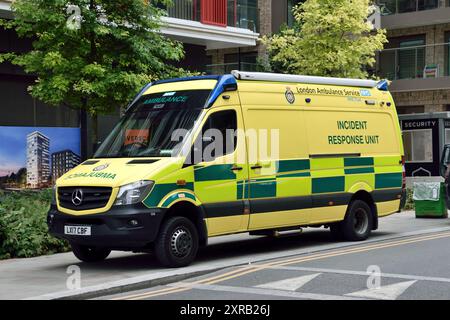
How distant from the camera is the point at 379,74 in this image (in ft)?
106

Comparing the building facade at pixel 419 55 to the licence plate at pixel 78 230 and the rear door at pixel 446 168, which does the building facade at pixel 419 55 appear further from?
the licence plate at pixel 78 230

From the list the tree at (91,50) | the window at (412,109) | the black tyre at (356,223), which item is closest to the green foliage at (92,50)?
the tree at (91,50)

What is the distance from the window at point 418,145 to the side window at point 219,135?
1524 centimetres

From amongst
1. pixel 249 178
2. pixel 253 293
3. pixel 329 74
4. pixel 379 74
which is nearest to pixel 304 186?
pixel 249 178

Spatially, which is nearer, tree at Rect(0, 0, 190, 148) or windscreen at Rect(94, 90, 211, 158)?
windscreen at Rect(94, 90, 211, 158)

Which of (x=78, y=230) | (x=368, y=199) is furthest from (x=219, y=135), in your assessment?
(x=368, y=199)

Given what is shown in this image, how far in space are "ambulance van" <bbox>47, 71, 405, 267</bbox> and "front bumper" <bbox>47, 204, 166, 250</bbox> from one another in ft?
0.05

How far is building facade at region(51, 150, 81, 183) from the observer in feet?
55.1

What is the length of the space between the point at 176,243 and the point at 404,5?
24.9 m

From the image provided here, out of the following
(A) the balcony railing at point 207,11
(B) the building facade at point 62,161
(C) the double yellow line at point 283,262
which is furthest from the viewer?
(A) the balcony railing at point 207,11

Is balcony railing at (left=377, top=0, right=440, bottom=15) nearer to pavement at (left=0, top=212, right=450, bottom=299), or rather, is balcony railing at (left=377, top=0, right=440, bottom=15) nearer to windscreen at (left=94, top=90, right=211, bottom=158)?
pavement at (left=0, top=212, right=450, bottom=299)

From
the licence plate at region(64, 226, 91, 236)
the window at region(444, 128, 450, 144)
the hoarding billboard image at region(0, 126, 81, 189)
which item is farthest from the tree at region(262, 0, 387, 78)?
the licence plate at region(64, 226, 91, 236)

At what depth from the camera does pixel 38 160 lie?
1634 cm

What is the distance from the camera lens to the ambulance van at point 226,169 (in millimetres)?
9914
